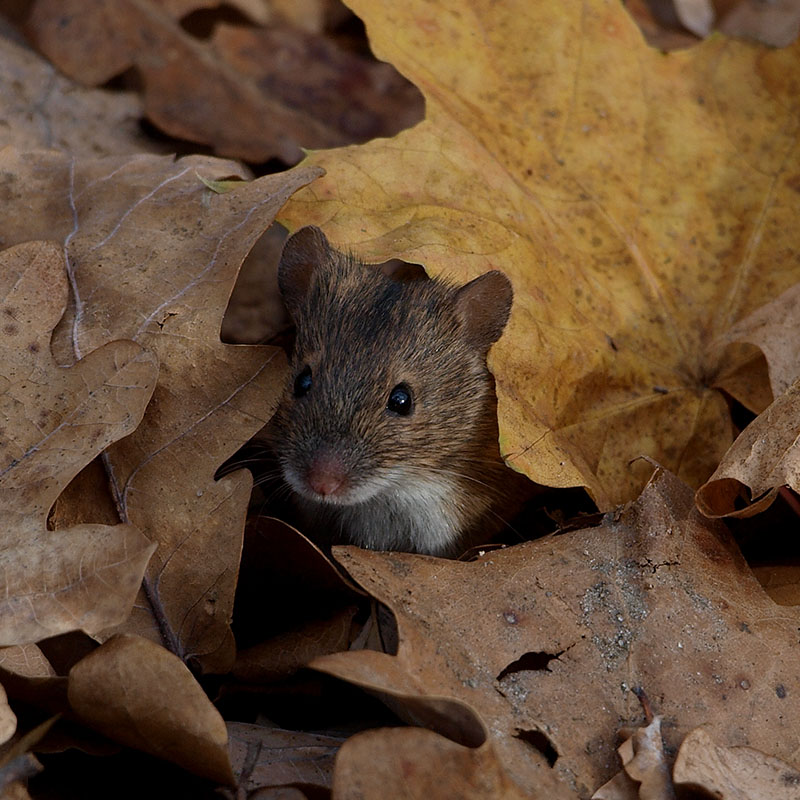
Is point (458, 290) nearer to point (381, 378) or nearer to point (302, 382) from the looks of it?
point (381, 378)

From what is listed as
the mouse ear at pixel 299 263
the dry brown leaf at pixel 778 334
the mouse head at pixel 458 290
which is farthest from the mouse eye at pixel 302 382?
the dry brown leaf at pixel 778 334

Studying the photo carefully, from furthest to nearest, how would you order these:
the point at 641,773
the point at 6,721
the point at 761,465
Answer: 1. the point at 761,465
2. the point at 641,773
3. the point at 6,721

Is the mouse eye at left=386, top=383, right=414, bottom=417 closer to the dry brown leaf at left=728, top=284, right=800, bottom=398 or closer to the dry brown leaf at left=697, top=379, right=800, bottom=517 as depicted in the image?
the dry brown leaf at left=697, top=379, right=800, bottom=517

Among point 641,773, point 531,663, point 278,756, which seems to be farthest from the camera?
point 531,663

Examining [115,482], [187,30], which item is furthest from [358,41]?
[115,482]

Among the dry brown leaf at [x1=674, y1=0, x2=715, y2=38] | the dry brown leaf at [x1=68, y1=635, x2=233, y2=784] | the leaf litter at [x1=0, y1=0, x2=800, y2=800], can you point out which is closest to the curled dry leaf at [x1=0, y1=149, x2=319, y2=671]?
the leaf litter at [x1=0, y1=0, x2=800, y2=800]

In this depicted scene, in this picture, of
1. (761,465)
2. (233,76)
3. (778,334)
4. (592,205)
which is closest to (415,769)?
(761,465)

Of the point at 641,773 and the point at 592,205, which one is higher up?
the point at 592,205
